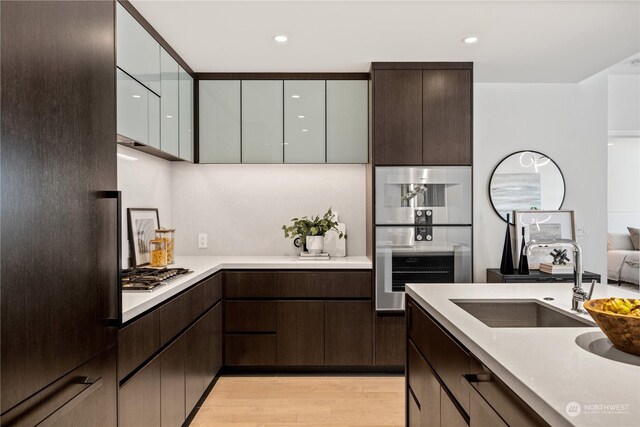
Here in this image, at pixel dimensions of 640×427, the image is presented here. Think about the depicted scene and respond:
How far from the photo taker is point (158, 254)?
3.00m

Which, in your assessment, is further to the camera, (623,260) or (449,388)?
(623,260)

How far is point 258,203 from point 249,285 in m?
0.85

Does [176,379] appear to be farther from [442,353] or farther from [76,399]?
[442,353]

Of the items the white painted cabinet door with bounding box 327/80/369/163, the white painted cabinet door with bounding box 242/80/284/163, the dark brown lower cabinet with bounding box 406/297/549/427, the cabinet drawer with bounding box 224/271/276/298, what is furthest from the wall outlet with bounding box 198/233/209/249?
the dark brown lower cabinet with bounding box 406/297/549/427

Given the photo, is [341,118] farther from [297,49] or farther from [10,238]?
[10,238]

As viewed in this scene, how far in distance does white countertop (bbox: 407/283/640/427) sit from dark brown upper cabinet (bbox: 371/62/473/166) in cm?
193

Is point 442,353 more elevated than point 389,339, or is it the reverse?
point 442,353

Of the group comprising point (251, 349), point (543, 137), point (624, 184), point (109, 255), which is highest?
point (543, 137)

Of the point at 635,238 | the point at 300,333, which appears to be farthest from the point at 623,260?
the point at 300,333

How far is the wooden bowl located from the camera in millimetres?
1059

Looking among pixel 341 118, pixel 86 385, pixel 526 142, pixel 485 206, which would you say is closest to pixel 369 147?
pixel 341 118

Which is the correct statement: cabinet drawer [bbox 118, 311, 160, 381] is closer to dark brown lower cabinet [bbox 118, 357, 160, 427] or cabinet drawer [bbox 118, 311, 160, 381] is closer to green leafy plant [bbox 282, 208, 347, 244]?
dark brown lower cabinet [bbox 118, 357, 160, 427]

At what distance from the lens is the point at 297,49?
302cm

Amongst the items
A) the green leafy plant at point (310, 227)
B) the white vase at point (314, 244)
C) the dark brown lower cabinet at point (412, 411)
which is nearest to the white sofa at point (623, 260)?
the green leafy plant at point (310, 227)
